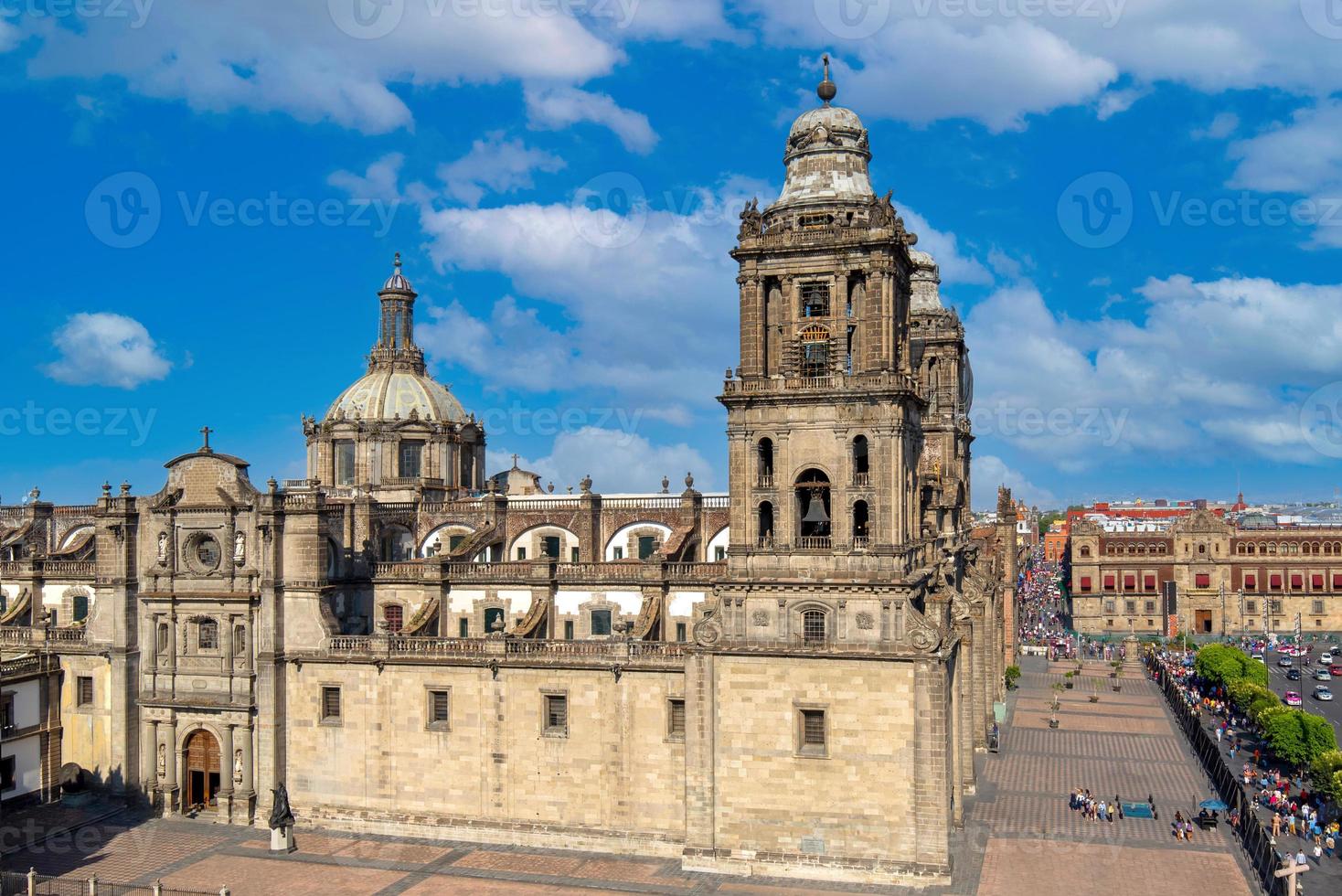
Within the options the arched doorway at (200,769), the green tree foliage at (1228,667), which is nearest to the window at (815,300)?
the arched doorway at (200,769)

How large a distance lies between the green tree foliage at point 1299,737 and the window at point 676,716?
3530 centimetres

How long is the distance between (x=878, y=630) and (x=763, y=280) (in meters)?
14.0

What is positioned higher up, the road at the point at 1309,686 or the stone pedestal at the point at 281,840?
the stone pedestal at the point at 281,840

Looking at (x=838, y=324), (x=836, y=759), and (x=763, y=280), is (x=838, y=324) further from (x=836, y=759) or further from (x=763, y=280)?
(x=836, y=759)

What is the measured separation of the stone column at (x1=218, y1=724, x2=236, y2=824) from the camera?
48812 millimetres

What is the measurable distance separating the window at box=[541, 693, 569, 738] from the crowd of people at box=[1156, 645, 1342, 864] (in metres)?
28.8

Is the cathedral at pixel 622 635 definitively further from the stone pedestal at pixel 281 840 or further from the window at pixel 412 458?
the window at pixel 412 458

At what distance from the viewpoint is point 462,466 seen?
2889 inches

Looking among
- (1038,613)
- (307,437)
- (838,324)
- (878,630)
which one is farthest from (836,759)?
(1038,613)

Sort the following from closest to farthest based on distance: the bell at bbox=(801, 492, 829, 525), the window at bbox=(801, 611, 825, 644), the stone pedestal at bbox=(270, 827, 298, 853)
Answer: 1. the window at bbox=(801, 611, 825, 644)
2. the bell at bbox=(801, 492, 829, 525)
3. the stone pedestal at bbox=(270, 827, 298, 853)

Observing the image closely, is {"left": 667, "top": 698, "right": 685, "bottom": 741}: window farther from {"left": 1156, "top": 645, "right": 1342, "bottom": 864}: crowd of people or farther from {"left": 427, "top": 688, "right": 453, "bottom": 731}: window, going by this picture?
{"left": 1156, "top": 645, "right": 1342, "bottom": 864}: crowd of people

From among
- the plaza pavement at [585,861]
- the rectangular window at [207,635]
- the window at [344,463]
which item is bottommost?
the plaza pavement at [585,861]

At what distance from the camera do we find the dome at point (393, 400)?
7175 centimetres

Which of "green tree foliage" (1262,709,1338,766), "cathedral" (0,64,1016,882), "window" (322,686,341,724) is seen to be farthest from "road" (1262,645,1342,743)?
"window" (322,686,341,724)
